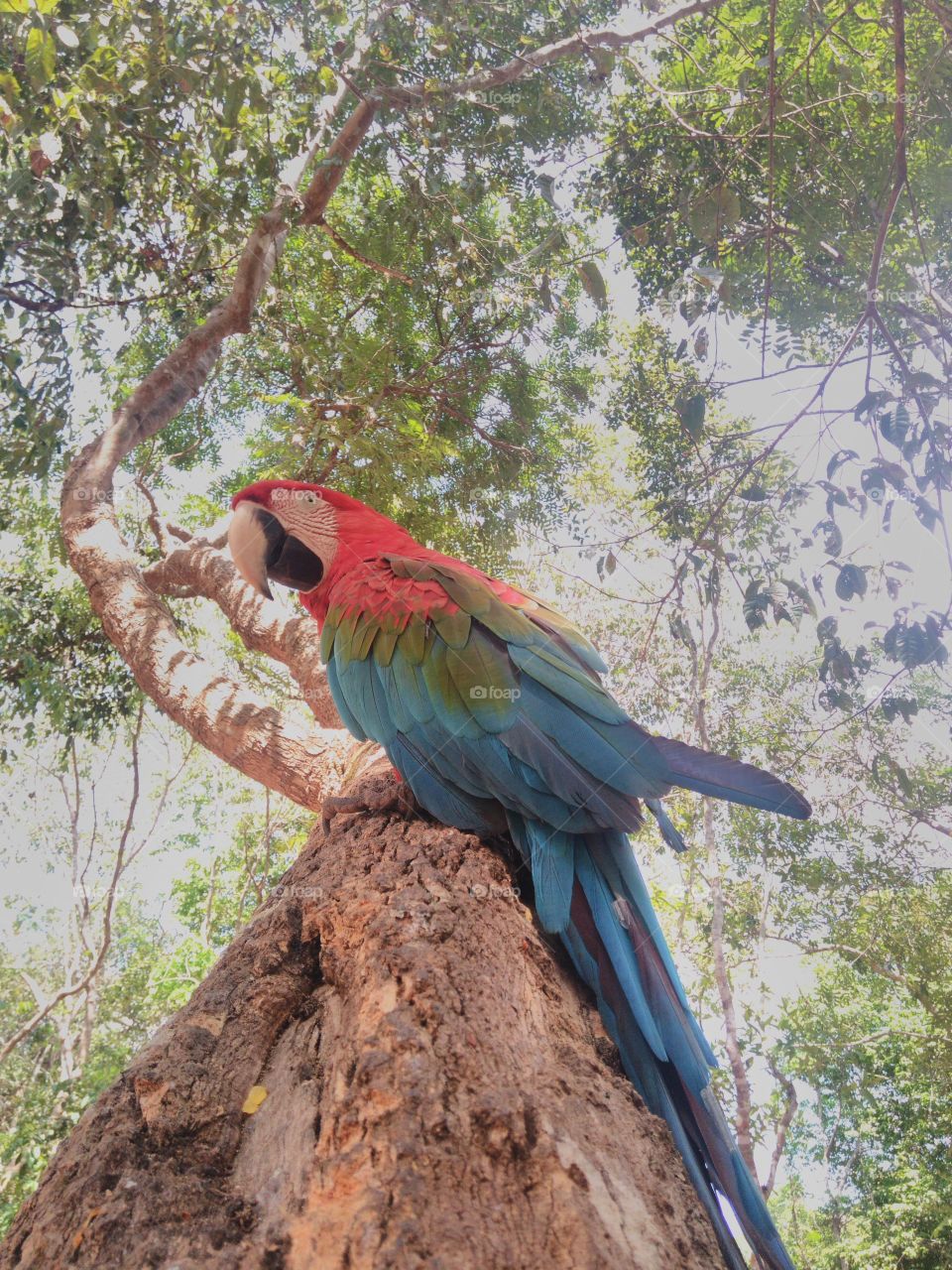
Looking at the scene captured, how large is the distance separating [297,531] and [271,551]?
0.14 meters

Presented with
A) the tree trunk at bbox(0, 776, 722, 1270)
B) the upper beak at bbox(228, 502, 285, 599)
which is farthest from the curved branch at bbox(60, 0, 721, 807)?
the tree trunk at bbox(0, 776, 722, 1270)

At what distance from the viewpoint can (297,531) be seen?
240 centimetres

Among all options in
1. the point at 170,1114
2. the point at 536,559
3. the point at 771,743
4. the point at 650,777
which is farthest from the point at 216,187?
the point at 771,743

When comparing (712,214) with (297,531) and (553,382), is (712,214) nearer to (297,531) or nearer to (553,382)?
(297,531)

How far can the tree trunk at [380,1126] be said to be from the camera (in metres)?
0.69

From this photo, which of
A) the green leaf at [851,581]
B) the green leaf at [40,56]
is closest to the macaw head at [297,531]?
the green leaf at [40,56]

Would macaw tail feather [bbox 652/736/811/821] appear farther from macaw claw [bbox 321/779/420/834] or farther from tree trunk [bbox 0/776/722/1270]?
macaw claw [bbox 321/779/420/834]

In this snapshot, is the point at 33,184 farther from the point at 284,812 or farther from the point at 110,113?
the point at 284,812

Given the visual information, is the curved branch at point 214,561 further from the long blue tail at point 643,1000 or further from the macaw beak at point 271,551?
the long blue tail at point 643,1000

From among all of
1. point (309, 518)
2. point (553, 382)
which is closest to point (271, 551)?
point (309, 518)

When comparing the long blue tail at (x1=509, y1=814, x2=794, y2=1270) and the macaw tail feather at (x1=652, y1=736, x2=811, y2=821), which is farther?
the macaw tail feather at (x1=652, y1=736, x2=811, y2=821)

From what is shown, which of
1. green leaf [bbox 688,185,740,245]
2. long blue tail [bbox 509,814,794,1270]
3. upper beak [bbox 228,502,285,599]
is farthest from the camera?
upper beak [bbox 228,502,285,599]

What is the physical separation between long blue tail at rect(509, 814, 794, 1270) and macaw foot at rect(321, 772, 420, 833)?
0.37 meters

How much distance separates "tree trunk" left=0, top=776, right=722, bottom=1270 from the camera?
690mm
